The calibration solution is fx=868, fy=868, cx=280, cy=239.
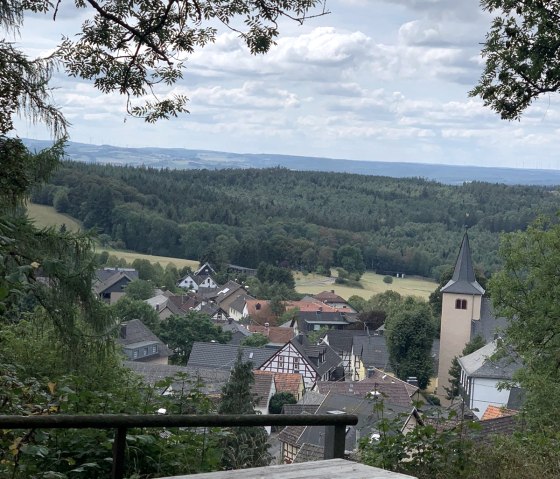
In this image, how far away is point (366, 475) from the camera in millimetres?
3486

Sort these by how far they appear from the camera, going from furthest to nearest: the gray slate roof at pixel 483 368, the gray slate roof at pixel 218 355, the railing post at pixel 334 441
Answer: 1. the gray slate roof at pixel 218 355
2. the gray slate roof at pixel 483 368
3. the railing post at pixel 334 441

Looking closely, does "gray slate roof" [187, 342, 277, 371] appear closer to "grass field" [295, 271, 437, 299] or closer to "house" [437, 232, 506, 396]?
"house" [437, 232, 506, 396]

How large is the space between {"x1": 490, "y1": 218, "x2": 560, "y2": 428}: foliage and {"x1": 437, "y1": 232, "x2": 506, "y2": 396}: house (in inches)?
1470

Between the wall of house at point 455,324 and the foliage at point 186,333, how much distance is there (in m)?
14.9

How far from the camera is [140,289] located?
7806cm

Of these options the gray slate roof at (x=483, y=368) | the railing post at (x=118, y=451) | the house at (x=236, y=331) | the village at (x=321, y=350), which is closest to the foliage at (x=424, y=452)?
the railing post at (x=118, y=451)

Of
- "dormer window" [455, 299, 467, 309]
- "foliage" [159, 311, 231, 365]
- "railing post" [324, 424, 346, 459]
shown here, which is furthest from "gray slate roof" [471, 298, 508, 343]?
"railing post" [324, 424, 346, 459]

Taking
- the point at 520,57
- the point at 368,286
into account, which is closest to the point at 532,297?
the point at 520,57

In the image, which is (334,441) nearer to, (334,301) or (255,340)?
(255,340)

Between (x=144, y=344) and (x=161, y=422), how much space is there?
169 ft

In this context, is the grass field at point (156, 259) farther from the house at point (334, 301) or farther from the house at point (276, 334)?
the house at point (276, 334)

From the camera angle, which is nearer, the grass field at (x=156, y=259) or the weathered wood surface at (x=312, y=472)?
the weathered wood surface at (x=312, y=472)

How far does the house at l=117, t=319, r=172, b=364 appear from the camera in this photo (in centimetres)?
5224

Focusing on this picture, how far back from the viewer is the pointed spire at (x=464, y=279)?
59375 mm
